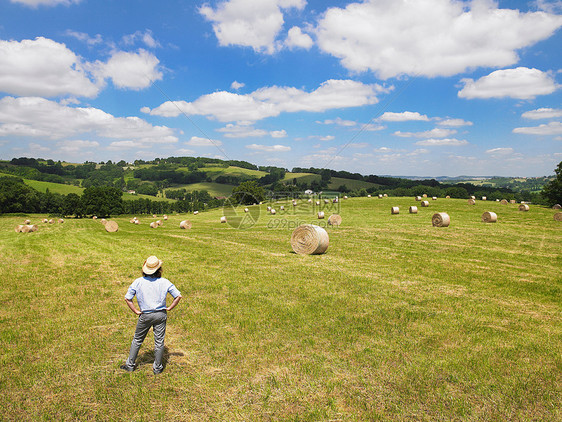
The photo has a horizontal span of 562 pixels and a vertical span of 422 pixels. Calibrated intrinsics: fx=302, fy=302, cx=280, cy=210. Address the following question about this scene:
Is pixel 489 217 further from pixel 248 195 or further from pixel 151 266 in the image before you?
pixel 248 195

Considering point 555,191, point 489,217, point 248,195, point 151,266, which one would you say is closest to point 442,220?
point 489,217

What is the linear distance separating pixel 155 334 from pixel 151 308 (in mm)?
623

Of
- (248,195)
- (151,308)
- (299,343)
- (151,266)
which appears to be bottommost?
(299,343)

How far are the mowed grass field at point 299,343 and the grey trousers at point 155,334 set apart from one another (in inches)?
11.6

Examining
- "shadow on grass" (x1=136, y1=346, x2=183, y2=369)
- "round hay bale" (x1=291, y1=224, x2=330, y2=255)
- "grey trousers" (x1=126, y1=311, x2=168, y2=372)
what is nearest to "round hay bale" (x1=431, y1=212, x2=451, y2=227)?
"round hay bale" (x1=291, y1=224, x2=330, y2=255)

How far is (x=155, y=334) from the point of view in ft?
22.2

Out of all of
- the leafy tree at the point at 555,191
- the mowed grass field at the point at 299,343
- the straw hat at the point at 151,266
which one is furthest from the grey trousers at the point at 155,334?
the leafy tree at the point at 555,191

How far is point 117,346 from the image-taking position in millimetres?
7992

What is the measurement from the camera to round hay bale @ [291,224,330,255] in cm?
1895

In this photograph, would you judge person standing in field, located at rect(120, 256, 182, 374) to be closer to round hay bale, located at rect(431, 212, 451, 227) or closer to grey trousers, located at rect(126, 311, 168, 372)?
grey trousers, located at rect(126, 311, 168, 372)

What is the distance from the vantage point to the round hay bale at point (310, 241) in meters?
19.0

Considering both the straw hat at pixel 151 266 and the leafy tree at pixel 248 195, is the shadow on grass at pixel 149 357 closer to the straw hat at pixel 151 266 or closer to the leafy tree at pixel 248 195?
the straw hat at pixel 151 266

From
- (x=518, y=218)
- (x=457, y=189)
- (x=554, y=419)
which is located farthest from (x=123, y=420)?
(x=457, y=189)

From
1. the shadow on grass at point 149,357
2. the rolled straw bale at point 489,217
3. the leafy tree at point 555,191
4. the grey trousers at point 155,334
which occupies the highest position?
the leafy tree at point 555,191
